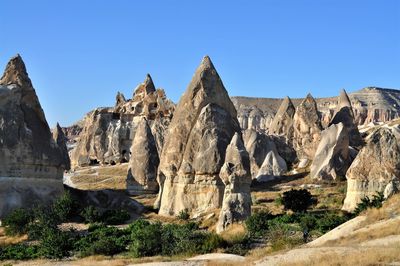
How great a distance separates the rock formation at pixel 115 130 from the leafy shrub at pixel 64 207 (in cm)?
3059

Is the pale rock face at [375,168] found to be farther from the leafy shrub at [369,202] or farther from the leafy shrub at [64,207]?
the leafy shrub at [64,207]

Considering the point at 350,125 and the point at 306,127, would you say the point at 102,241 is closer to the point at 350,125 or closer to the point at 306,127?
the point at 350,125

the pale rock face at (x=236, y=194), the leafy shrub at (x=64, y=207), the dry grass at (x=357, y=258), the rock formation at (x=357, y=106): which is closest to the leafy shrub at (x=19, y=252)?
the leafy shrub at (x=64, y=207)

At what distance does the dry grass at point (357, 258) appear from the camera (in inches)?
413

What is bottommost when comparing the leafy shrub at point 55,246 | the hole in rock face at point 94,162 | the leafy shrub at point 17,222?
the leafy shrub at point 55,246

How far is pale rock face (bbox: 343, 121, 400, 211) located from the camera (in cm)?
2172

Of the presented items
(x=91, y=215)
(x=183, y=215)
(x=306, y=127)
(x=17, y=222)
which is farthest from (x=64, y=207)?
(x=306, y=127)

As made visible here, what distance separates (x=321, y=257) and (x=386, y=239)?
238 cm

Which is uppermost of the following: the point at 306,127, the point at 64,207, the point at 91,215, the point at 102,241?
the point at 306,127

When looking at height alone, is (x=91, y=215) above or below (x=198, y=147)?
below

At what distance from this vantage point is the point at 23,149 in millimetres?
25609

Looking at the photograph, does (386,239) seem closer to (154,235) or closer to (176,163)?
(154,235)

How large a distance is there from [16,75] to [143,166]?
1123 centimetres

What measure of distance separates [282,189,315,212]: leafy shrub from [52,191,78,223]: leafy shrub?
870cm
